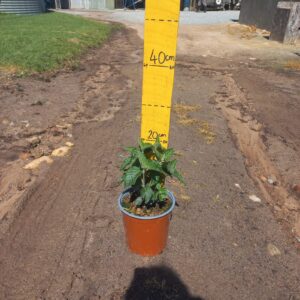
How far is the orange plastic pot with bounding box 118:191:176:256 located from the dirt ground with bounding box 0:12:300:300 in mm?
103

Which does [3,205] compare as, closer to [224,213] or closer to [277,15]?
[224,213]

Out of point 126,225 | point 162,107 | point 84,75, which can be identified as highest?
point 162,107

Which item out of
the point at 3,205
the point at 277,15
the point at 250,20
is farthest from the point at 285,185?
the point at 250,20

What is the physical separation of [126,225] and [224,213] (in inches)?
51.6

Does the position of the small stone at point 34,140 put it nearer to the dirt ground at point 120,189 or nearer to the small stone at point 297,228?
the dirt ground at point 120,189

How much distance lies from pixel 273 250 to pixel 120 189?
5.99 feet

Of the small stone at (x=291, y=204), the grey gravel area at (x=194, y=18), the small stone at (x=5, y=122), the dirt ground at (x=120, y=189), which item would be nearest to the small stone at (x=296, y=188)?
the dirt ground at (x=120, y=189)

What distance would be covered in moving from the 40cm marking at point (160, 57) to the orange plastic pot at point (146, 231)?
118 cm

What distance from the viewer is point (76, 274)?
293 cm

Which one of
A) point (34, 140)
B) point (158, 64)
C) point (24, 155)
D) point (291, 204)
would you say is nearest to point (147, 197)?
point (158, 64)

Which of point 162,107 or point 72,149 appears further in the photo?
point 72,149

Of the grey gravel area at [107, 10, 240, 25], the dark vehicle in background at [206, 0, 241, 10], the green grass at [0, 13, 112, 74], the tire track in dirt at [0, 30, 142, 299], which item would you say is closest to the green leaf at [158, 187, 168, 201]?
the tire track in dirt at [0, 30, 142, 299]

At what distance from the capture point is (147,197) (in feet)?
8.93

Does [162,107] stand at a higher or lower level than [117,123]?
higher
